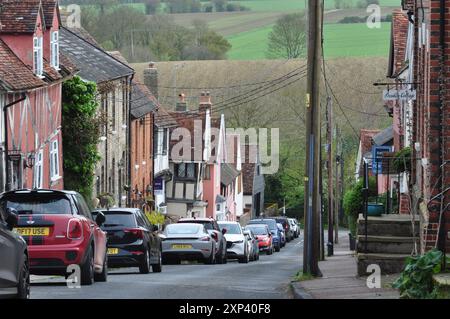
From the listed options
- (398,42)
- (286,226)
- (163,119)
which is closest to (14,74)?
(398,42)

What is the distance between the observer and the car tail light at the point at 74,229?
2033 cm

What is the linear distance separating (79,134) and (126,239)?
1767cm

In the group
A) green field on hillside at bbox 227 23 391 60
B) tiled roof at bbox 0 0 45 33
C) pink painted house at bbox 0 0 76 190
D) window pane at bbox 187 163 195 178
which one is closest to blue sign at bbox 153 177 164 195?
window pane at bbox 187 163 195 178

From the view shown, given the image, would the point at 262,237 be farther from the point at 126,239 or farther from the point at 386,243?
the point at 386,243

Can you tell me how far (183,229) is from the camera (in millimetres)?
35938

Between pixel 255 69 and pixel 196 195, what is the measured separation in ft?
135

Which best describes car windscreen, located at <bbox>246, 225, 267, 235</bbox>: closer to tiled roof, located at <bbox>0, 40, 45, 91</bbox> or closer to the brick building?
tiled roof, located at <bbox>0, 40, 45, 91</bbox>

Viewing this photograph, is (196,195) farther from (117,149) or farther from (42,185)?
(42,185)

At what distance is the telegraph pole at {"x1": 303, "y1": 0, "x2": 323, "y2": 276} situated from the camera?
23.7 m

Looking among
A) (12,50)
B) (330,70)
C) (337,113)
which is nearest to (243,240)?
(12,50)

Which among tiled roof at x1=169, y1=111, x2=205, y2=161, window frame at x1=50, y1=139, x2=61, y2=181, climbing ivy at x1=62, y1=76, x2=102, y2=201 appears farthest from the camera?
tiled roof at x1=169, y1=111, x2=205, y2=161

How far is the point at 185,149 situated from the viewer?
74.3 metres

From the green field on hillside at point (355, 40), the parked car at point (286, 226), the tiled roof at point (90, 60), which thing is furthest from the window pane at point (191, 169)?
the green field on hillside at point (355, 40)

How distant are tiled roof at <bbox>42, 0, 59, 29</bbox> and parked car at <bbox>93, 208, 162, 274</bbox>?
1545 centimetres
